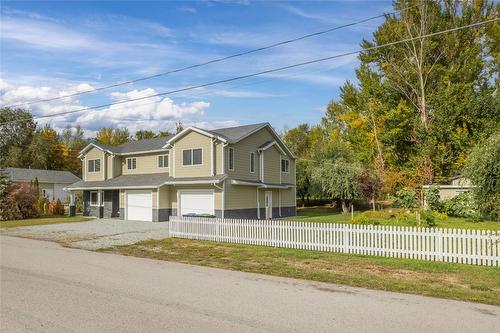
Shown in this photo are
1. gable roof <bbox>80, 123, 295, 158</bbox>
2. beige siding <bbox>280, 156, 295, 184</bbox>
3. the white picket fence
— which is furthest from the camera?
beige siding <bbox>280, 156, 295, 184</bbox>

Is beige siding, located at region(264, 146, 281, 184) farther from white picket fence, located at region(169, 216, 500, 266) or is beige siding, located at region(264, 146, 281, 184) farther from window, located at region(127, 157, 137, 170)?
white picket fence, located at region(169, 216, 500, 266)

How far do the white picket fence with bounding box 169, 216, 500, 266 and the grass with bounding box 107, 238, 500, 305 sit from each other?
1.90ft

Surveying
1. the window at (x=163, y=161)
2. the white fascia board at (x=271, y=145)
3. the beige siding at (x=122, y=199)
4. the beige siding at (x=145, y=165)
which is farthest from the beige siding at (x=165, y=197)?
the white fascia board at (x=271, y=145)

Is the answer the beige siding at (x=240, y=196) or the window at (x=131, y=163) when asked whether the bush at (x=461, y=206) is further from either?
the window at (x=131, y=163)

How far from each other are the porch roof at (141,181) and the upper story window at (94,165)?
117cm

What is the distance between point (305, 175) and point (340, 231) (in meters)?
31.4

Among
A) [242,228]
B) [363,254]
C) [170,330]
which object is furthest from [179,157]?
[170,330]

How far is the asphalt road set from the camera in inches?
243

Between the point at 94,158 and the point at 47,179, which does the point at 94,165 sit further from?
the point at 47,179

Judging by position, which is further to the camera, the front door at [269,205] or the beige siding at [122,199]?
the beige siding at [122,199]

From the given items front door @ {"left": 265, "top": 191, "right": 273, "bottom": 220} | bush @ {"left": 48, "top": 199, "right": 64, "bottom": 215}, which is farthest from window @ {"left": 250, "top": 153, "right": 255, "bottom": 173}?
bush @ {"left": 48, "top": 199, "right": 64, "bottom": 215}

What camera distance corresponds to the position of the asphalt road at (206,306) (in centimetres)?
616

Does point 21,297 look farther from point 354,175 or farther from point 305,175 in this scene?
point 305,175

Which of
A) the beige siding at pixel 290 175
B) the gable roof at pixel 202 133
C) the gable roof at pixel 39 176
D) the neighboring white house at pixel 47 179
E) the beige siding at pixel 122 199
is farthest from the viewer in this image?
the neighboring white house at pixel 47 179
